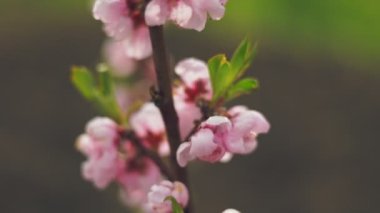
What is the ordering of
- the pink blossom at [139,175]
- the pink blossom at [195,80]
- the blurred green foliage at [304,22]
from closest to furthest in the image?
1. the pink blossom at [195,80]
2. the pink blossom at [139,175]
3. the blurred green foliage at [304,22]

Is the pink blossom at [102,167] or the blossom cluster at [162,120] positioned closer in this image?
the blossom cluster at [162,120]

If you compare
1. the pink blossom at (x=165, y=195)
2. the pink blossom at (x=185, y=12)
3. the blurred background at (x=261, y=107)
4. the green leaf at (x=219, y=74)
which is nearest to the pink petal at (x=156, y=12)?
the pink blossom at (x=185, y=12)

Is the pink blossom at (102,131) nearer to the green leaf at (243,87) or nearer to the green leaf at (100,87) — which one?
the green leaf at (100,87)

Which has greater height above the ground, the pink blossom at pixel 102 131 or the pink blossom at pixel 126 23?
the pink blossom at pixel 126 23

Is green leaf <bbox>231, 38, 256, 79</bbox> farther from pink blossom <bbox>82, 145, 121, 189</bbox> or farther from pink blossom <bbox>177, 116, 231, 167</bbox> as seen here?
pink blossom <bbox>82, 145, 121, 189</bbox>

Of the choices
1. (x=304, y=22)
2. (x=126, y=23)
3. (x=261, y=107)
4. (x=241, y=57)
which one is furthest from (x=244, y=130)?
Result: (x=304, y=22)

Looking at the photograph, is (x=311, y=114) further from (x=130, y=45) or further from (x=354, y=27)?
(x=130, y=45)

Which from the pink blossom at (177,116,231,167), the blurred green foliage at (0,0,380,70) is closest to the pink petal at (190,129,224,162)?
the pink blossom at (177,116,231,167)
